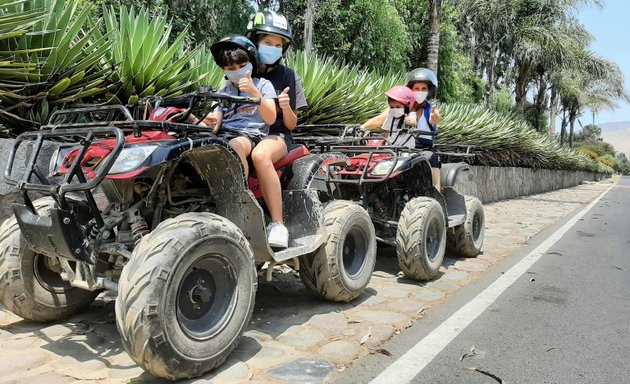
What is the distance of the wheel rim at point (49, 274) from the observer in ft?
12.1

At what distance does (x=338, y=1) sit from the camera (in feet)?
57.6

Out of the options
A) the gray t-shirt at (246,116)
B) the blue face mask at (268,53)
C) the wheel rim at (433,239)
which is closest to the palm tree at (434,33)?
the wheel rim at (433,239)

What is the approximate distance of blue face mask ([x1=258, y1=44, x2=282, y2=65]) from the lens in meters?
4.18

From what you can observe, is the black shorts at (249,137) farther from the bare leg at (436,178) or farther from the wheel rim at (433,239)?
the bare leg at (436,178)

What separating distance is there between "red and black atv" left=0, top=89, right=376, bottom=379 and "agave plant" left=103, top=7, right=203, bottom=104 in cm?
213

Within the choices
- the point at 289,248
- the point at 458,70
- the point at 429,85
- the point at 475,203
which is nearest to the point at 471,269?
the point at 475,203

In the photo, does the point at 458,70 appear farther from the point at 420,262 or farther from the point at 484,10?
the point at 420,262

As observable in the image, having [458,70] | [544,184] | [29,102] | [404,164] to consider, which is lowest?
[544,184]

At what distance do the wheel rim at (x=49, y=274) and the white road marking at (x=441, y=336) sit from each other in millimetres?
2308

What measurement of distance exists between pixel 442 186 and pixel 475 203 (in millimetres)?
671

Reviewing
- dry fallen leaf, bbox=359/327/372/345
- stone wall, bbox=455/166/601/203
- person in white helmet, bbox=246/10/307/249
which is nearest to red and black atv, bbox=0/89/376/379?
person in white helmet, bbox=246/10/307/249

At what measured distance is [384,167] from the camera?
560cm

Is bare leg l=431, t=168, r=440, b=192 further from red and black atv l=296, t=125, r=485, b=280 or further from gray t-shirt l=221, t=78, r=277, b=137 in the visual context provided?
gray t-shirt l=221, t=78, r=277, b=137

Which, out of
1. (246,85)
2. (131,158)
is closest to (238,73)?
(246,85)
